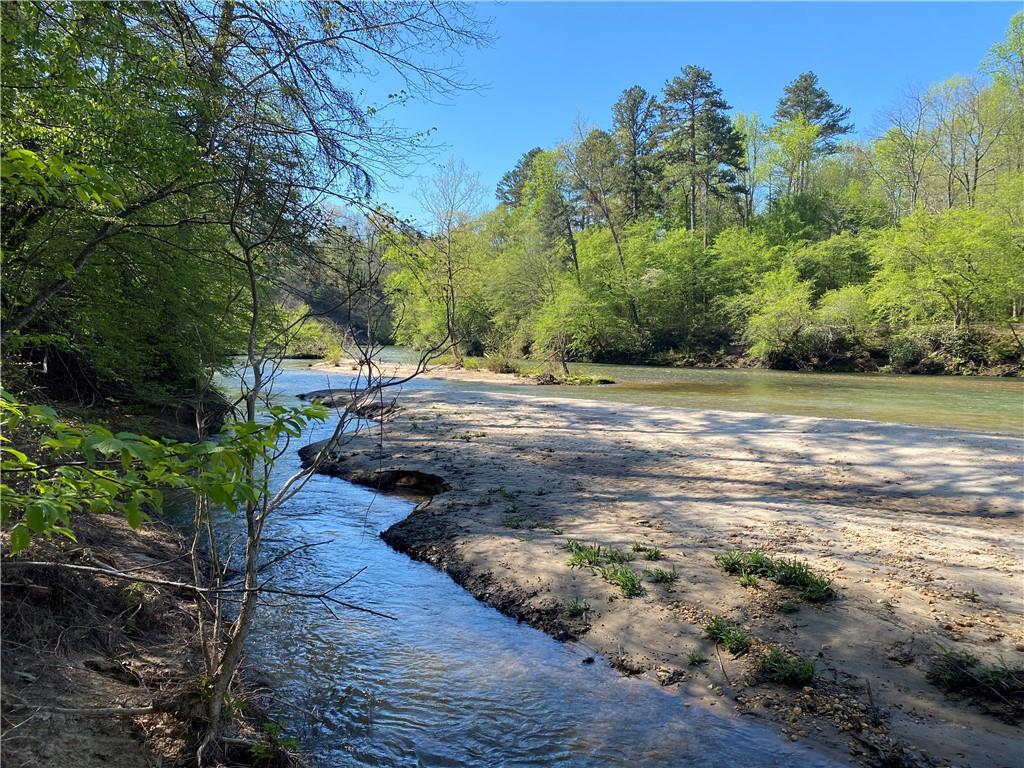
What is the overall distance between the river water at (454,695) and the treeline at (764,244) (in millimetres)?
22825

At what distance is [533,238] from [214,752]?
43458 mm

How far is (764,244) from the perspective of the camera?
41.9 metres

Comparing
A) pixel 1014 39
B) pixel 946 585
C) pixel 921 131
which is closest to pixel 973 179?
pixel 921 131

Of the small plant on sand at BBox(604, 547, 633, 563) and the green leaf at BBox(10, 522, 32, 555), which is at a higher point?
the green leaf at BBox(10, 522, 32, 555)

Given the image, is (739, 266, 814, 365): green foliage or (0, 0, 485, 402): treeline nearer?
(0, 0, 485, 402): treeline

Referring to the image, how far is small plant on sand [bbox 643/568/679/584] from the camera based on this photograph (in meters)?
5.29

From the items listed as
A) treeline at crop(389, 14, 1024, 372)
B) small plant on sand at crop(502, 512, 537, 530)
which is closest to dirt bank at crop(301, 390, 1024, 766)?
small plant on sand at crop(502, 512, 537, 530)

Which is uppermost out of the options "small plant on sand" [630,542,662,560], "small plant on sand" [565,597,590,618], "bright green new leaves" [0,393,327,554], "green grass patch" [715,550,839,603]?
"bright green new leaves" [0,393,327,554]

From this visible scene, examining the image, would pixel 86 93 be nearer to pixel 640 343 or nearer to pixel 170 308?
pixel 170 308

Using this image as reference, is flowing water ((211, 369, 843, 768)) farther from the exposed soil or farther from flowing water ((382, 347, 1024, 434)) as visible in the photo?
flowing water ((382, 347, 1024, 434))

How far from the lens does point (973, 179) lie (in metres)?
35.2

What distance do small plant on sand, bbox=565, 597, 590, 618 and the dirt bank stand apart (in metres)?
0.04

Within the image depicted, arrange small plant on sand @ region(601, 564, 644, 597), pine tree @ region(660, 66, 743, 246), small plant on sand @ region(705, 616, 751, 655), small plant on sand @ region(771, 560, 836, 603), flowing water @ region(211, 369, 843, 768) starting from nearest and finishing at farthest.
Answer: flowing water @ region(211, 369, 843, 768) → small plant on sand @ region(705, 616, 751, 655) → small plant on sand @ region(771, 560, 836, 603) → small plant on sand @ region(601, 564, 644, 597) → pine tree @ region(660, 66, 743, 246)

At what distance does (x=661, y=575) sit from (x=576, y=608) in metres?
0.86
